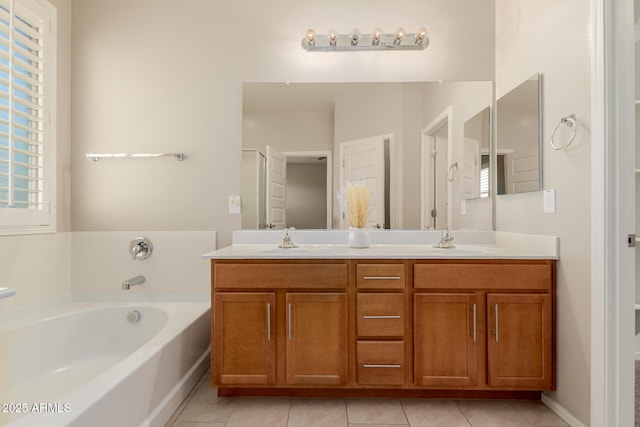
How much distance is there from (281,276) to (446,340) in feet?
3.05

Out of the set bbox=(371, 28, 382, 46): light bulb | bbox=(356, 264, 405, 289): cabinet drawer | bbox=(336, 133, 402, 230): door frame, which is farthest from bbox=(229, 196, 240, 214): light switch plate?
bbox=(371, 28, 382, 46): light bulb

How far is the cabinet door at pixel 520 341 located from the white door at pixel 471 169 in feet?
2.67

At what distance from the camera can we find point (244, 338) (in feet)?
5.76

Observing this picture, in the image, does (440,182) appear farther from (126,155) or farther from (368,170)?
(126,155)

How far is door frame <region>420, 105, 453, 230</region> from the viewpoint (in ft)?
7.62

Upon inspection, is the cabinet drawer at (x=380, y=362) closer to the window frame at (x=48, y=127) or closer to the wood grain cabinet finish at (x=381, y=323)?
the wood grain cabinet finish at (x=381, y=323)

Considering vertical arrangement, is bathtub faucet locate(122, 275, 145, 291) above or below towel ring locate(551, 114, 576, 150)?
below

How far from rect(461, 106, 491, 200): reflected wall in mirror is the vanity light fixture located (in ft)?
2.19

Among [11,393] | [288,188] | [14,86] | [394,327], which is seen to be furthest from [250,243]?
[14,86]

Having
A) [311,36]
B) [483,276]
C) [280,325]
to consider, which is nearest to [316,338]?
[280,325]

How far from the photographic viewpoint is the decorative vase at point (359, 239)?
6.93 ft

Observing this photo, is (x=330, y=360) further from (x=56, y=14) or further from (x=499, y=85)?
(x=56, y=14)

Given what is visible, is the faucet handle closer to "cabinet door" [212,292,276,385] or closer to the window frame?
the window frame

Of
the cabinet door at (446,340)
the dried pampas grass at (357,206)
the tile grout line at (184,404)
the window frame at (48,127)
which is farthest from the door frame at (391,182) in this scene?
the window frame at (48,127)
